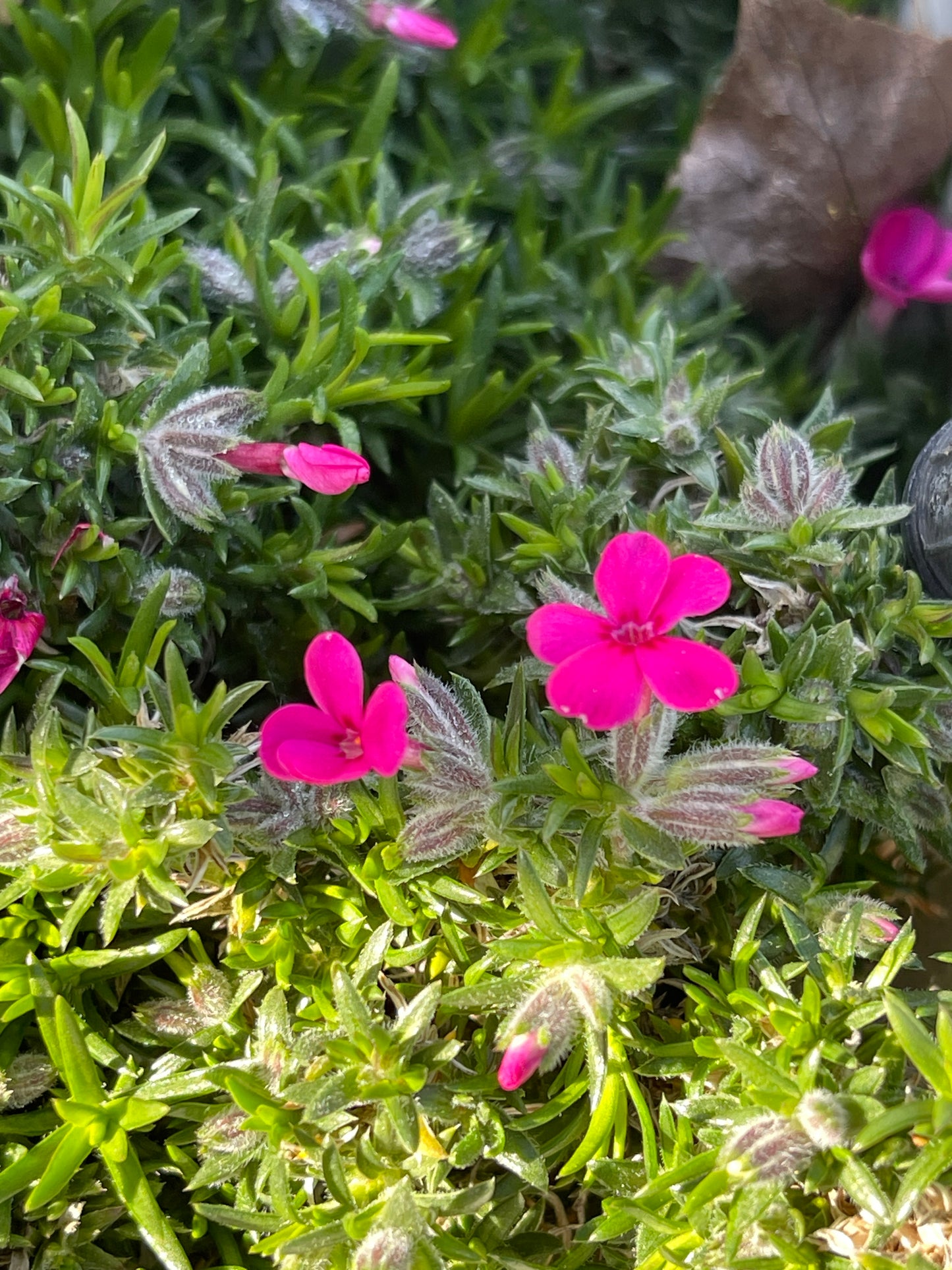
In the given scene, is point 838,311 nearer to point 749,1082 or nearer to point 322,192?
point 322,192

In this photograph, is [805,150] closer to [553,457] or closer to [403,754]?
[553,457]

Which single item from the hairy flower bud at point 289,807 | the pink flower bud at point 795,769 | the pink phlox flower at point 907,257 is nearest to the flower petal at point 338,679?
the hairy flower bud at point 289,807

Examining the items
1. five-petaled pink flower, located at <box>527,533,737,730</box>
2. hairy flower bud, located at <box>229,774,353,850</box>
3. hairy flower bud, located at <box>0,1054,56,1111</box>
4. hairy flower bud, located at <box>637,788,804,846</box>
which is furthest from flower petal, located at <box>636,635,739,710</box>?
hairy flower bud, located at <box>0,1054,56,1111</box>

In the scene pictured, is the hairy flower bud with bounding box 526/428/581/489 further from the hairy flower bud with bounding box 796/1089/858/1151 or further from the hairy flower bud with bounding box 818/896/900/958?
the hairy flower bud with bounding box 796/1089/858/1151

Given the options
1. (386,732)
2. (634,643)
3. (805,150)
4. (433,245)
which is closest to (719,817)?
(634,643)

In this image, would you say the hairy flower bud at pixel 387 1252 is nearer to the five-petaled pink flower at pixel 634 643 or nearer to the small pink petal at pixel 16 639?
the five-petaled pink flower at pixel 634 643

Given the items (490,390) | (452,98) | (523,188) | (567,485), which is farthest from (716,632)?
(452,98)
